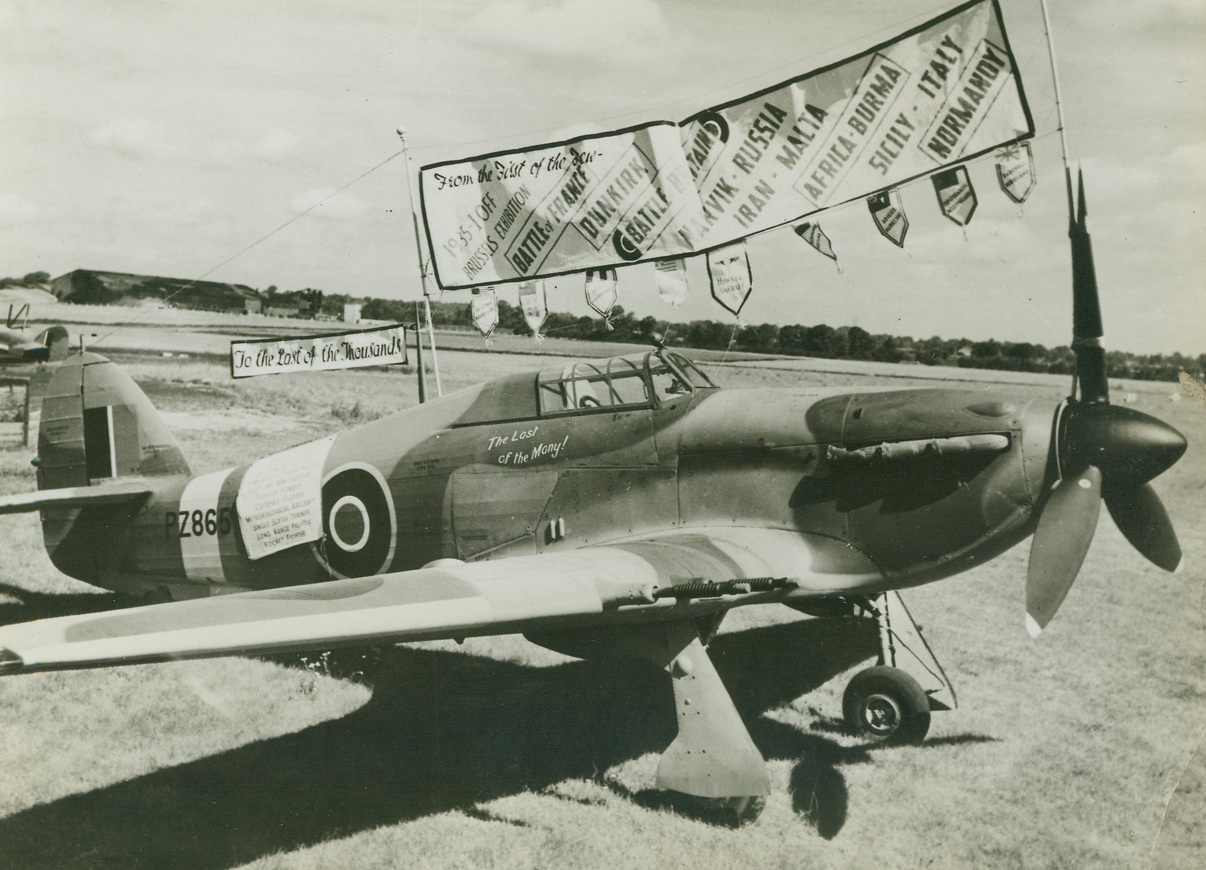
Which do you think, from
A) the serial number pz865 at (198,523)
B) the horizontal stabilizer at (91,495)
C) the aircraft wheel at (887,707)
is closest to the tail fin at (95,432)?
the horizontal stabilizer at (91,495)

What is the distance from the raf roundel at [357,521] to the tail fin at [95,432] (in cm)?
204

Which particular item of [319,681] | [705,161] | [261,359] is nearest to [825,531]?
[705,161]

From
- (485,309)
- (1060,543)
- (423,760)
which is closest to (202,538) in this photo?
(423,760)

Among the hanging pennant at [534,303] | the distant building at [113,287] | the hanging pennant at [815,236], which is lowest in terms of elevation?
the hanging pennant at [534,303]

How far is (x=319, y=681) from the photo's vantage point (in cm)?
595

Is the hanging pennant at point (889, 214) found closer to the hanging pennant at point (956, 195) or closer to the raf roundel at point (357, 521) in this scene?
the hanging pennant at point (956, 195)

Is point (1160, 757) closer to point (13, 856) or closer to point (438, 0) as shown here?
point (13, 856)

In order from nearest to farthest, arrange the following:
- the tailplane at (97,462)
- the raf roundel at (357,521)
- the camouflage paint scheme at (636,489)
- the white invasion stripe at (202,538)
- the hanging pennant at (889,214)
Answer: the camouflage paint scheme at (636,489), the hanging pennant at (889,214), the raf roundel at (357,521), the white invasion stripe at (202,538), the tailplane at (97,462)

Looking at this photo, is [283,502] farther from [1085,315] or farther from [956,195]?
[1085,315]

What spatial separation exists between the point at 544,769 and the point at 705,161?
421cm

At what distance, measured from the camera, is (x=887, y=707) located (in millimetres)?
4918

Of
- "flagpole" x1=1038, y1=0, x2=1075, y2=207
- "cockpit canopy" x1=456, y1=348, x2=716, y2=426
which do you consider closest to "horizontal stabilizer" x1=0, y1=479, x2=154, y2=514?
"cockpit canopy" x1=456, y1=348, x2=716, y2=426

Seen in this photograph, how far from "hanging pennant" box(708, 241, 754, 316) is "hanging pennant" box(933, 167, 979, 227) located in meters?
1.41

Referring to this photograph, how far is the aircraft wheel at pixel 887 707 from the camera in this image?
4848 millimetres
